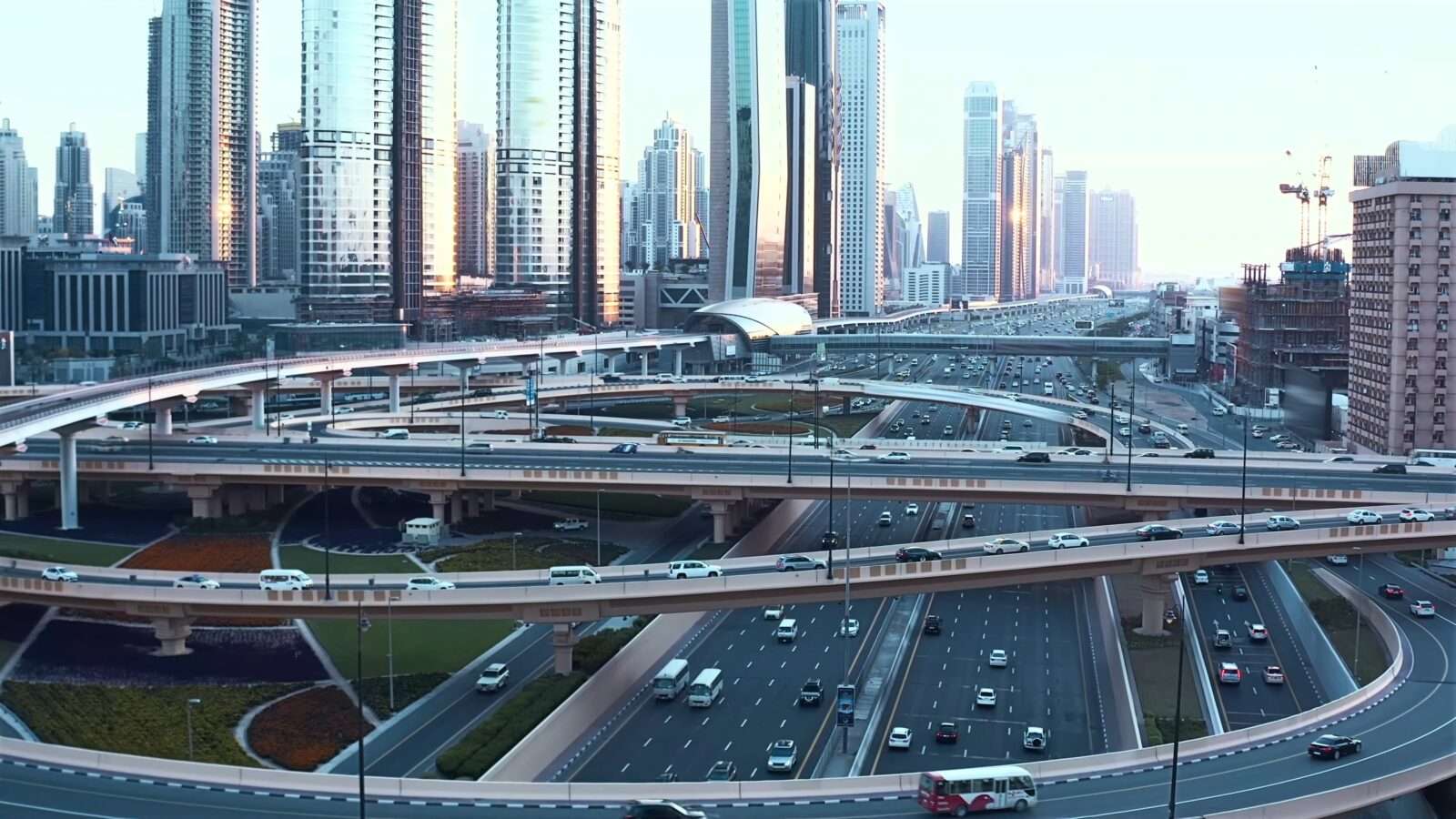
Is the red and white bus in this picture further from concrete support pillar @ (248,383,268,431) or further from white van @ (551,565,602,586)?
concrete support pillar @ (248,383,268,431)

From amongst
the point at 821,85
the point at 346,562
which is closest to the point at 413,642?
the point at 346,562

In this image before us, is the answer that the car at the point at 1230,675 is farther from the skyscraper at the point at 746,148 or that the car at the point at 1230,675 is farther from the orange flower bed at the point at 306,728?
the skyscraper at the point at 746,148

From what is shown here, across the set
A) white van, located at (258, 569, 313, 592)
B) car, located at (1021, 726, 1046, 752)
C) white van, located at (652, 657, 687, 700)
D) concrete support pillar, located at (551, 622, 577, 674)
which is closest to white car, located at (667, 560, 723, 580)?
white van, located at (652, 657, 687, 700)

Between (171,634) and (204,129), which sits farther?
(204,129)

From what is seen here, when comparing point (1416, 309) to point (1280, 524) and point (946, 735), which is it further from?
point (946, 735)

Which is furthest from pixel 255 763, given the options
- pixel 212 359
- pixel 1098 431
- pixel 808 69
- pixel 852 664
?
pixel 808 69

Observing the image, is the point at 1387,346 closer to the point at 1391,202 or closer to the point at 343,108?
the point at 1391,202

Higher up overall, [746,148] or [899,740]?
[746,148]
